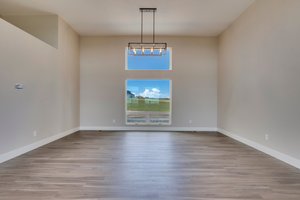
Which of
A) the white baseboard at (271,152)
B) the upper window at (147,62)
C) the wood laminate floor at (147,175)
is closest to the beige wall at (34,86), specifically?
the wood laminate floor at (147,175)

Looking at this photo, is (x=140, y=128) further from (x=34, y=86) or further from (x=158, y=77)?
(x=34, y=86)

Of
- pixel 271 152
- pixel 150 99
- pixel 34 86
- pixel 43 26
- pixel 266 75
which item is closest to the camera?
pixel 271 152

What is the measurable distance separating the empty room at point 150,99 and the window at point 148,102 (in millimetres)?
37

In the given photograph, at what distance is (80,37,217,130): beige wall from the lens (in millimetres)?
7520

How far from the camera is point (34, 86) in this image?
4605 millimetres

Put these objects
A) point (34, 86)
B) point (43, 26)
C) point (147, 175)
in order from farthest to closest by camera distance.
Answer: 1. point (43, 26)
2. point (34, 86)
3. point (147, 175)

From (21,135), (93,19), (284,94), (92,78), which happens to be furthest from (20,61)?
(284,94)

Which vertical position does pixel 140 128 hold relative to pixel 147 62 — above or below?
below

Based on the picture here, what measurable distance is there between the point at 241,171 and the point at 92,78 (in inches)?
232

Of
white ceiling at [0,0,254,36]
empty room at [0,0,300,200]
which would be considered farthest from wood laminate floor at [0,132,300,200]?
white ceiling at [0,0,254,36]

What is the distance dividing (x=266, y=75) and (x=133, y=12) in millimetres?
3533

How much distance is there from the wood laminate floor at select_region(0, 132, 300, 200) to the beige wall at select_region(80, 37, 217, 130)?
292 cm

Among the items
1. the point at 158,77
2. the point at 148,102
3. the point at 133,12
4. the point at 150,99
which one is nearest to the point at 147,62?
the point at 158,77

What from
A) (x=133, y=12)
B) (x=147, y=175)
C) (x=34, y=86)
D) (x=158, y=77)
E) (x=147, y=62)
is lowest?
(x=147, y=175)
